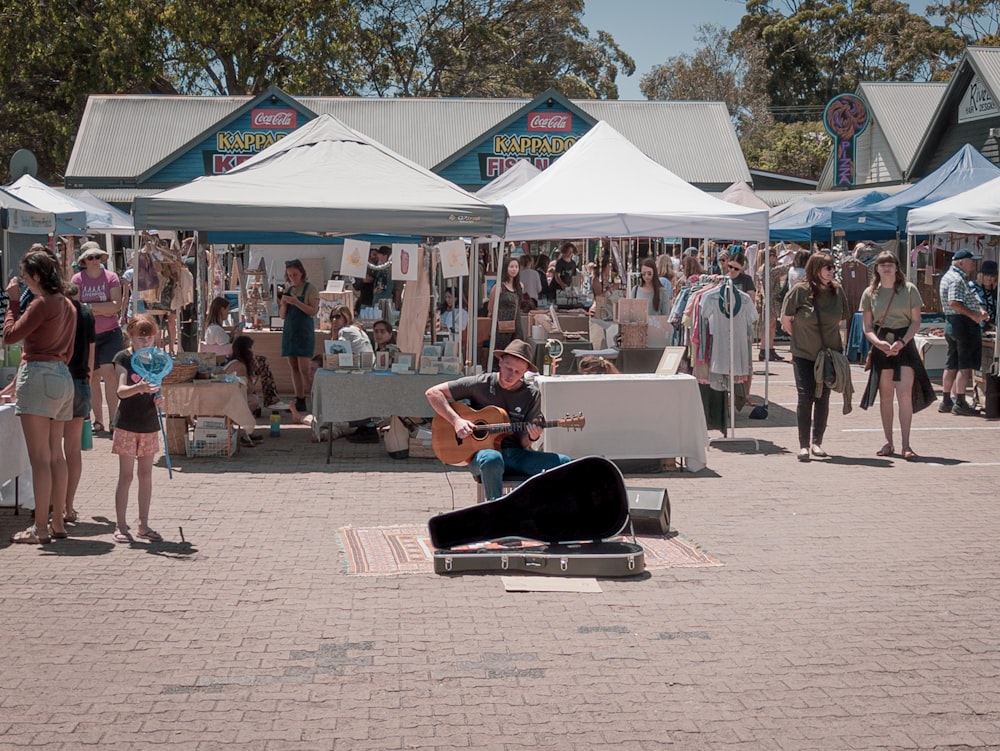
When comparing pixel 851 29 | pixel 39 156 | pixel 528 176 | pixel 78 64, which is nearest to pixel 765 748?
pixel 528 176

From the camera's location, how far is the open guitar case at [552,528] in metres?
7.10

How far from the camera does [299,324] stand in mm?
13648

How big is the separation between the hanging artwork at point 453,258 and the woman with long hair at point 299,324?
5.44 ft

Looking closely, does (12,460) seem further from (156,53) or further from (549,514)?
(156,53)

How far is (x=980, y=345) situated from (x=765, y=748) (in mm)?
11035

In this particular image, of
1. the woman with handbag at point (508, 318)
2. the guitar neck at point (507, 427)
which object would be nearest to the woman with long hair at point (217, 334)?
the woman with handbag at point (508, 318)

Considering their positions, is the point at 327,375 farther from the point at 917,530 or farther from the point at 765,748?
the point at 765,748

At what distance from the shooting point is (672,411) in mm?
10727

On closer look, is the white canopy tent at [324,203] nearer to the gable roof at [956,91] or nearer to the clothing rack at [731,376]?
the clothing rack at [731,376]

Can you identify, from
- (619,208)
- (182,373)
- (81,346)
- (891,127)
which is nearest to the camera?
(81,346)

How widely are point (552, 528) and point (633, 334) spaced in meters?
7.15

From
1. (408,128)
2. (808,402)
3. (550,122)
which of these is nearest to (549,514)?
(808,402)

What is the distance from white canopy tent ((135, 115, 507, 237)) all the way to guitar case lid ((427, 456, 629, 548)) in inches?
187

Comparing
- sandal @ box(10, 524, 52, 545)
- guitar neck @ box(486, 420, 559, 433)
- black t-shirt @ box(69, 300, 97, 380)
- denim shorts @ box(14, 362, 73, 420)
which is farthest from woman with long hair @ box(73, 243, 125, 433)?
guitar neck @ box(486, 420, 559, 433)
